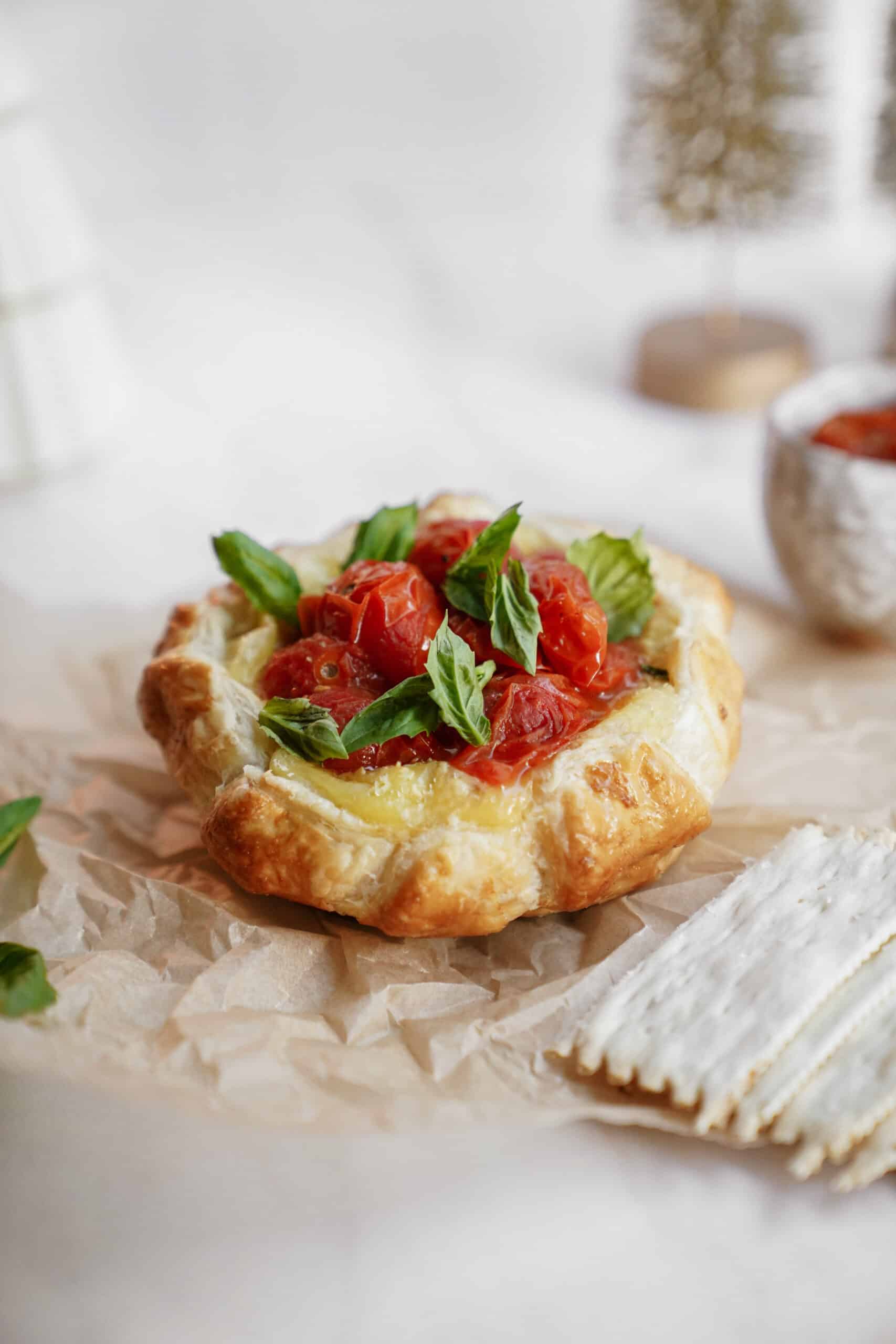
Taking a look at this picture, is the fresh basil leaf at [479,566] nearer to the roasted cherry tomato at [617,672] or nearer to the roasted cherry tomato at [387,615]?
the roasted cherry tomato at [387,615]

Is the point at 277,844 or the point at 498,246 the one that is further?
the point at 498,246

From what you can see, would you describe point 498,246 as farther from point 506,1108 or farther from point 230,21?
point 506,1108

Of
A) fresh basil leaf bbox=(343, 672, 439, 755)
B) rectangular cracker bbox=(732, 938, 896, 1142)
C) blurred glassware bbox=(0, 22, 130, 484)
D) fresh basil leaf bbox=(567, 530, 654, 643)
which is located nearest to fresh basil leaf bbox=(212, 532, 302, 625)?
fresh basil leaf bbox=(343, 672, 439, 755)

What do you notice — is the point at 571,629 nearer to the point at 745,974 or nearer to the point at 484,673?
the point at 484,673

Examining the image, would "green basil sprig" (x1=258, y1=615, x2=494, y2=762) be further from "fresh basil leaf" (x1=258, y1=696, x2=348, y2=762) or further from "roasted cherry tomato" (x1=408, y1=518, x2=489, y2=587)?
"roasted cherry tomato" (x1=408, y1=518, x2=489, y2=587)

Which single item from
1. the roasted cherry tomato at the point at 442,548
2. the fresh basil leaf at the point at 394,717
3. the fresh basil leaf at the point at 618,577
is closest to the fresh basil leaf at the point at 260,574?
the roasted cherry tomato at the point at 442,548

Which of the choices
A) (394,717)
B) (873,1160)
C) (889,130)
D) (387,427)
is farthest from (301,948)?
(889,130)

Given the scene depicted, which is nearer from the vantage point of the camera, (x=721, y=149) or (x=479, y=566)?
(x=479, y=566)

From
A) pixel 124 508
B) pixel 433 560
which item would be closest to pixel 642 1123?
pixel 433 560
